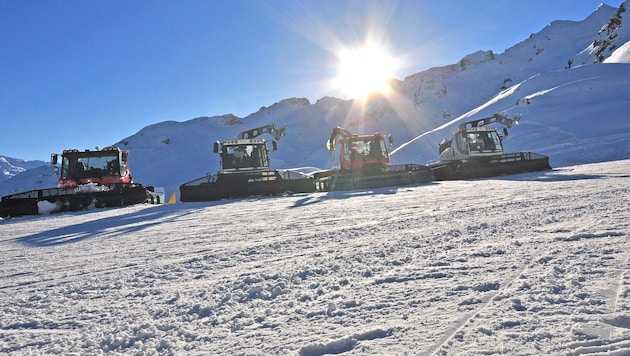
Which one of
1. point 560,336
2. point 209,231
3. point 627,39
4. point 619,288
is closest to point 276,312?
point 560,336

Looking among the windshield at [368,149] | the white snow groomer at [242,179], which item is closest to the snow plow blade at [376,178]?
the white snow groomer at [242,179]

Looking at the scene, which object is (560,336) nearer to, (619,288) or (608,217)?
(619,288)

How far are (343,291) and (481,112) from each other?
51.3 meters

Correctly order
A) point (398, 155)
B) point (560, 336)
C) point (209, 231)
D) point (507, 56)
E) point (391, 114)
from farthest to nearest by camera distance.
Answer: point (507, 56) < point (391, 114) < point (398, 155) < point (209, 231) < point (560, 336)

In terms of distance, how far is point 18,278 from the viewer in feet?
13.0

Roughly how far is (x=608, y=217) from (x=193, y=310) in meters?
5.06

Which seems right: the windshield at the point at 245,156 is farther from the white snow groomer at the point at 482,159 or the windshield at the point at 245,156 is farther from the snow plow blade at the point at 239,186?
the white snow groomer at the point at 482,159

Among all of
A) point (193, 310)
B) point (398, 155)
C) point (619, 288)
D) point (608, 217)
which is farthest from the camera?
point (398, 155)

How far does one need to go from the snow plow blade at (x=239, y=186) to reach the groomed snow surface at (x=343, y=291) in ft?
28.8

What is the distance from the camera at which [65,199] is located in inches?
529

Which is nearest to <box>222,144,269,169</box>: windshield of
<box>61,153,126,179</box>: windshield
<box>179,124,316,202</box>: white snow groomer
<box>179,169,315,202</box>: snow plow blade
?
<box>179,124,316,202</box>: white snow groomer

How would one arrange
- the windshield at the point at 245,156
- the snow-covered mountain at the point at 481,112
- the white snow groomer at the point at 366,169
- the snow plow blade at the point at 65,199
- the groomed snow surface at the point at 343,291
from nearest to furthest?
the groomed snow surface at the point at 343,291 < the snow plow blade at the point at 65,199 < the white snow groomer at the point at 366,169 < the windshield at the point at 245,156 < the snow-covered mountain at the point at 481,112

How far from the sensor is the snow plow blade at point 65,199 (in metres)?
13.1

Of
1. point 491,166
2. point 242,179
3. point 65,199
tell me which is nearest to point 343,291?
point 242,179
